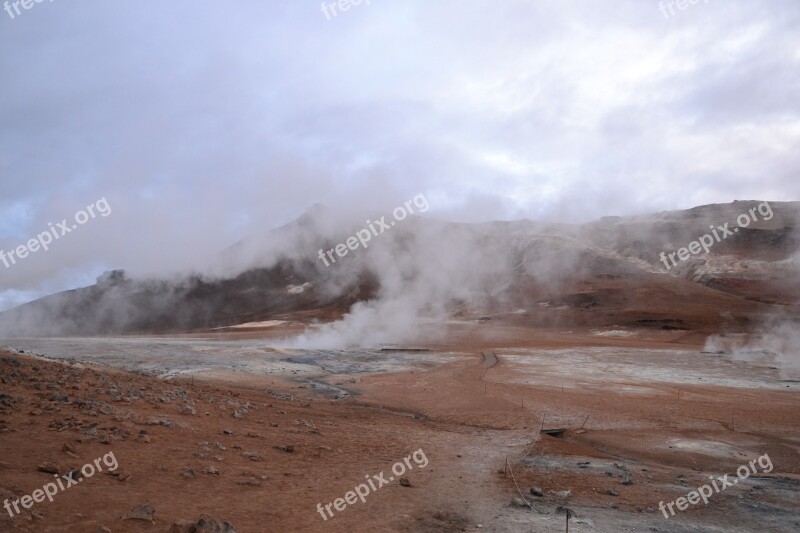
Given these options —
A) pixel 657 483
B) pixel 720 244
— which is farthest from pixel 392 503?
pixel 720 244

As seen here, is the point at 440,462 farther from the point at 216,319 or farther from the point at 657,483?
the point at 216,319

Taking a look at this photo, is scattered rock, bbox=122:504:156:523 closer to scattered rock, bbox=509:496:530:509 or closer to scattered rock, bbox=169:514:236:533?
scattered rock, bbox=169:514:236:533

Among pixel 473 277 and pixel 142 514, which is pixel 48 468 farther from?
pixel 473 277

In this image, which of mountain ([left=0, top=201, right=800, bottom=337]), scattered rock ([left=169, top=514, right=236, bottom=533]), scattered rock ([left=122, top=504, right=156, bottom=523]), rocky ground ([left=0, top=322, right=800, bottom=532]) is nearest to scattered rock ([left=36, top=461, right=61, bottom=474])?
rocky ground ([left=0, top=322, right=800, bottom=532])

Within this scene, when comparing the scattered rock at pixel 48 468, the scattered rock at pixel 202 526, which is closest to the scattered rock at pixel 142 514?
the scattered rock at pixel 202 526

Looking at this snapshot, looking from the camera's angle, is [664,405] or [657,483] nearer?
[657,483]

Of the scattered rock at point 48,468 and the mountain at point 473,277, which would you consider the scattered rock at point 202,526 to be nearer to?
the scattered rock at point 48,468

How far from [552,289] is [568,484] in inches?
2581

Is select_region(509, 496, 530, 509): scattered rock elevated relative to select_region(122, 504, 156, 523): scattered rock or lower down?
lower down

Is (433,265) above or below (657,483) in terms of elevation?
above

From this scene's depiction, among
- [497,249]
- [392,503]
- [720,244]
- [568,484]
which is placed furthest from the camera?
[497,249]

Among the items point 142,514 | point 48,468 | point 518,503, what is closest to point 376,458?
point 518,503

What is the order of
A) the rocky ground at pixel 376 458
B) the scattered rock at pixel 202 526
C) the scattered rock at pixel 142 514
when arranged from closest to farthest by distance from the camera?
the scattered rock at pixel 202 526 < the scattered rock at pixel 142 514 < the rocky ground at pixel 376 458

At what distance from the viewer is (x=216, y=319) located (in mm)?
82312
